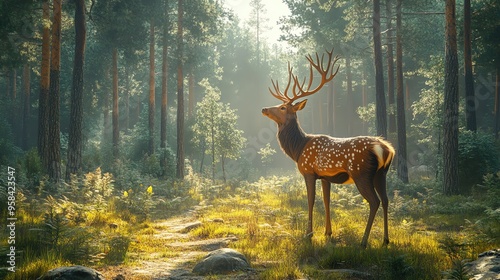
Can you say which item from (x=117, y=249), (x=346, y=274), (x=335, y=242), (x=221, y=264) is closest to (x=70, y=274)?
(x=221, y=264)

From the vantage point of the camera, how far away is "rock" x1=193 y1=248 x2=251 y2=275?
6547mm

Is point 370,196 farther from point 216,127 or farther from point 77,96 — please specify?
point 216,127

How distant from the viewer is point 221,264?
21.6 ft

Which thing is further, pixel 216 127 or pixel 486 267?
pixel 216 127

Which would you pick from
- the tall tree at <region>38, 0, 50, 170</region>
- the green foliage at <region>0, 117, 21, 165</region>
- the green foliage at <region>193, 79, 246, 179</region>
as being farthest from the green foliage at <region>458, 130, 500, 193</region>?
the green foliage at <region>0, 117, 21, 165</region>

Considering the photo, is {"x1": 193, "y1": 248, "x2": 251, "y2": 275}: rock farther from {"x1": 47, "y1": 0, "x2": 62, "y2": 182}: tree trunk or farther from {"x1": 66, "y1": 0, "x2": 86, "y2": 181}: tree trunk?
{"x1": 66, "y1": 0, "x2": 86, "y2": 181}: tree trunk

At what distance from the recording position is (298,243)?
826 cm

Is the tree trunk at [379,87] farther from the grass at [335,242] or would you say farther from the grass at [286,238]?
the grass at [335,242]

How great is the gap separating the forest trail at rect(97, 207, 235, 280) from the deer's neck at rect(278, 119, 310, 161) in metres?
2.39

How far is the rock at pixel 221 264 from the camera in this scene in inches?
258

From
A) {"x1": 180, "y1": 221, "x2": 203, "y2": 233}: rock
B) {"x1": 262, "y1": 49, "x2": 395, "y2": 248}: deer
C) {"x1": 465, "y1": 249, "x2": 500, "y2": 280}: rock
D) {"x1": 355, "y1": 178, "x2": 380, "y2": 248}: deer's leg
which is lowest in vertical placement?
{"x1": 180, "y1": 221, "x2": 203, "y2": 233}: rock

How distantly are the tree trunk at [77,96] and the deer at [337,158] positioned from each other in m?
9.47

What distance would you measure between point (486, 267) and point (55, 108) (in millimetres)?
14291

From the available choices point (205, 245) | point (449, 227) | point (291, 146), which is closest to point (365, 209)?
point (449, 227)
